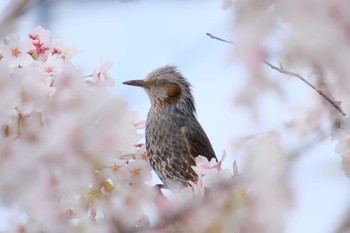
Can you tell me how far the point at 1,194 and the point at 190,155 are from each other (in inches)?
129

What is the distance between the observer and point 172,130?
494cm

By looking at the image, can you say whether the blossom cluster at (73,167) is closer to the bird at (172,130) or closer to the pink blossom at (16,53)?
the pink blossom at (16,53)

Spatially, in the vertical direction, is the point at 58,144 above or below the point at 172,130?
above

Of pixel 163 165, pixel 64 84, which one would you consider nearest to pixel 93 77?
pixel 64 84

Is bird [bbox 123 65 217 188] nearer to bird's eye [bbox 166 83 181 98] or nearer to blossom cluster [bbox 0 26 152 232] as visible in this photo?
bird's eye [bbox 166 83 181 98]

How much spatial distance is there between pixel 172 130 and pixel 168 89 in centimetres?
43

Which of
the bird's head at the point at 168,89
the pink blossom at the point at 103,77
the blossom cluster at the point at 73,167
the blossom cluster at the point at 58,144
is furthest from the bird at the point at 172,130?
the blossom cluster at the point at 73,167

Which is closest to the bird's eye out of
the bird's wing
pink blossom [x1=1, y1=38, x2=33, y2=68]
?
the bird's wing

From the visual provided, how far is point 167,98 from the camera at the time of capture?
17.1ft

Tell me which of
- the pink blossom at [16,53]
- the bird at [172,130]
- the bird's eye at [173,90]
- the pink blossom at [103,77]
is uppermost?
the pink blossom at [16,53]

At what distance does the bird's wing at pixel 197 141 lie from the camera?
4.69 m

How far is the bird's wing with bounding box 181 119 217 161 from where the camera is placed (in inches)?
185

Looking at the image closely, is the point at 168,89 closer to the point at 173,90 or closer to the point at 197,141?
the point at 173,90

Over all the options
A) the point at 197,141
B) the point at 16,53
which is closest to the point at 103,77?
the point at 16,53
